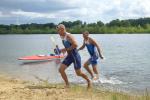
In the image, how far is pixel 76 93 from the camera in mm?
13164

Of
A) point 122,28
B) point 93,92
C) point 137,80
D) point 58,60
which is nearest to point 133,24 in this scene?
point 122,28

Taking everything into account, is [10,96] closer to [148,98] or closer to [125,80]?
[148,98]

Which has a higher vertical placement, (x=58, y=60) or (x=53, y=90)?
(x=53, y=90)

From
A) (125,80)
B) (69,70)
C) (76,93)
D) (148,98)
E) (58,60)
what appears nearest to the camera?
(148,98)

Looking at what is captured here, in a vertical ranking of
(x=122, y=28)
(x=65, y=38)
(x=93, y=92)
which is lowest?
(x=122, y=28)

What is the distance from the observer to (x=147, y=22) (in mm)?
134750

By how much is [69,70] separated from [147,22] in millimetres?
111358

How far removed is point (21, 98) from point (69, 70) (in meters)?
14.1

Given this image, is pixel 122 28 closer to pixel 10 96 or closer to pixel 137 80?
pixel 137 80

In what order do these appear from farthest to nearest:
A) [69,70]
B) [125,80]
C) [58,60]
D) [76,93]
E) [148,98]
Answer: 1. [58,60]
2. [69,70]
3. [125,80]
4. [76,93]
5. [148,98]

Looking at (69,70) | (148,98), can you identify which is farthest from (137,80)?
(148,98)

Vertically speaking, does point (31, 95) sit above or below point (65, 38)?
below

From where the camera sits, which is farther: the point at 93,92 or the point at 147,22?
the point at 147,22

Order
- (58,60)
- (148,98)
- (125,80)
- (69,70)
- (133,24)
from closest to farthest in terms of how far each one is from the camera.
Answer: (148,98)
(125,80)
(69,70)
(58,60)
(133,24)
